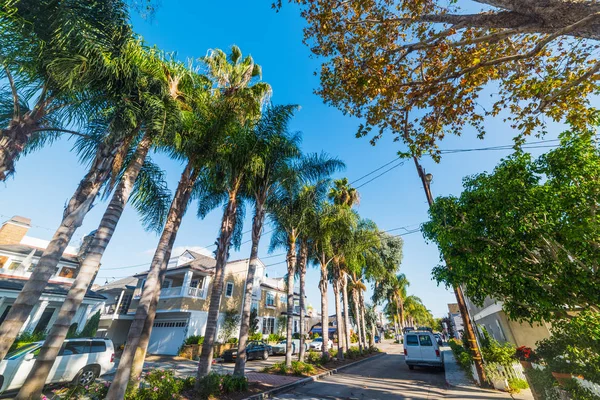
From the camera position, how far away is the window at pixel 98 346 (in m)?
9.85

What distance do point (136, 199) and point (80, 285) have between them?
4.89 meters

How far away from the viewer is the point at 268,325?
3022cm

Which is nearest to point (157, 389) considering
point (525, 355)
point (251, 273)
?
point (251, 273)

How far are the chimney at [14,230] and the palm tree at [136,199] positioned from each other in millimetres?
22081

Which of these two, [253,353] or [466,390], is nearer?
[466,390]

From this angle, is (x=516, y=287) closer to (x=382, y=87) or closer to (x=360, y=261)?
(x=382, y=87)

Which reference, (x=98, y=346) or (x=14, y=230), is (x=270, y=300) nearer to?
(x=98, y=346)

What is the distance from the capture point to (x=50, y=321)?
17.3 meters

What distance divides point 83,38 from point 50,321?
21120 millimetres

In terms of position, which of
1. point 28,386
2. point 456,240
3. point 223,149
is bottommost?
point 28,386

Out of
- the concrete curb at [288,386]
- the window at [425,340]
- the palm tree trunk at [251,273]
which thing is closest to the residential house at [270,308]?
the concrete curb at [288,386]

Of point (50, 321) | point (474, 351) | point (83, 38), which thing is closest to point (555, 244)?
point (474, 351)

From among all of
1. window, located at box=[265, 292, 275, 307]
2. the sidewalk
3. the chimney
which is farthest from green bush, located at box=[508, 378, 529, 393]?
the chimney

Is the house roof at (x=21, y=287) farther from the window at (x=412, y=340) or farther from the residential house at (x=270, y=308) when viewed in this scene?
the window at (x=412, y=340)
